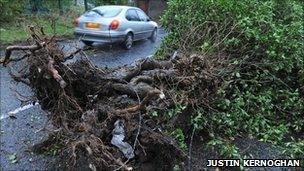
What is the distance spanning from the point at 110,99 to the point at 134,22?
880 centimetres

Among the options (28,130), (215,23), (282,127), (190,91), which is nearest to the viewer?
(190,91)

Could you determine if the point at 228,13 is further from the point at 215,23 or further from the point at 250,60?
the point at 250,60

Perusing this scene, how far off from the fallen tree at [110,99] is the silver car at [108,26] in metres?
6.54

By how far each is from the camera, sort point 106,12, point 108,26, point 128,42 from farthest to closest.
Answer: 1. point 128,42
2. point 106,12
3. point 108,26

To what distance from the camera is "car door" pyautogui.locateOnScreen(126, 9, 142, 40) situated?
42.6 ft

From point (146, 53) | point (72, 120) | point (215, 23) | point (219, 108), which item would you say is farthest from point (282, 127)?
point (146, 53)

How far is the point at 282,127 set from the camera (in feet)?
18.5

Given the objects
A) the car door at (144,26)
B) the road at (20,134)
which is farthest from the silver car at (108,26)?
the road at (20,134)

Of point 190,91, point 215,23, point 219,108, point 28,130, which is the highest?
point 215,23

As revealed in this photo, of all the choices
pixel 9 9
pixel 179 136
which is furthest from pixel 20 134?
pixel 9 9

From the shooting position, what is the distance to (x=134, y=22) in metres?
13.3

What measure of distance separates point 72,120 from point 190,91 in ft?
5.34

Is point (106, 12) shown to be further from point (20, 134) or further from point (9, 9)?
point (20, 134)

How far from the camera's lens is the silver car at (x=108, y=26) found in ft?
39.1
